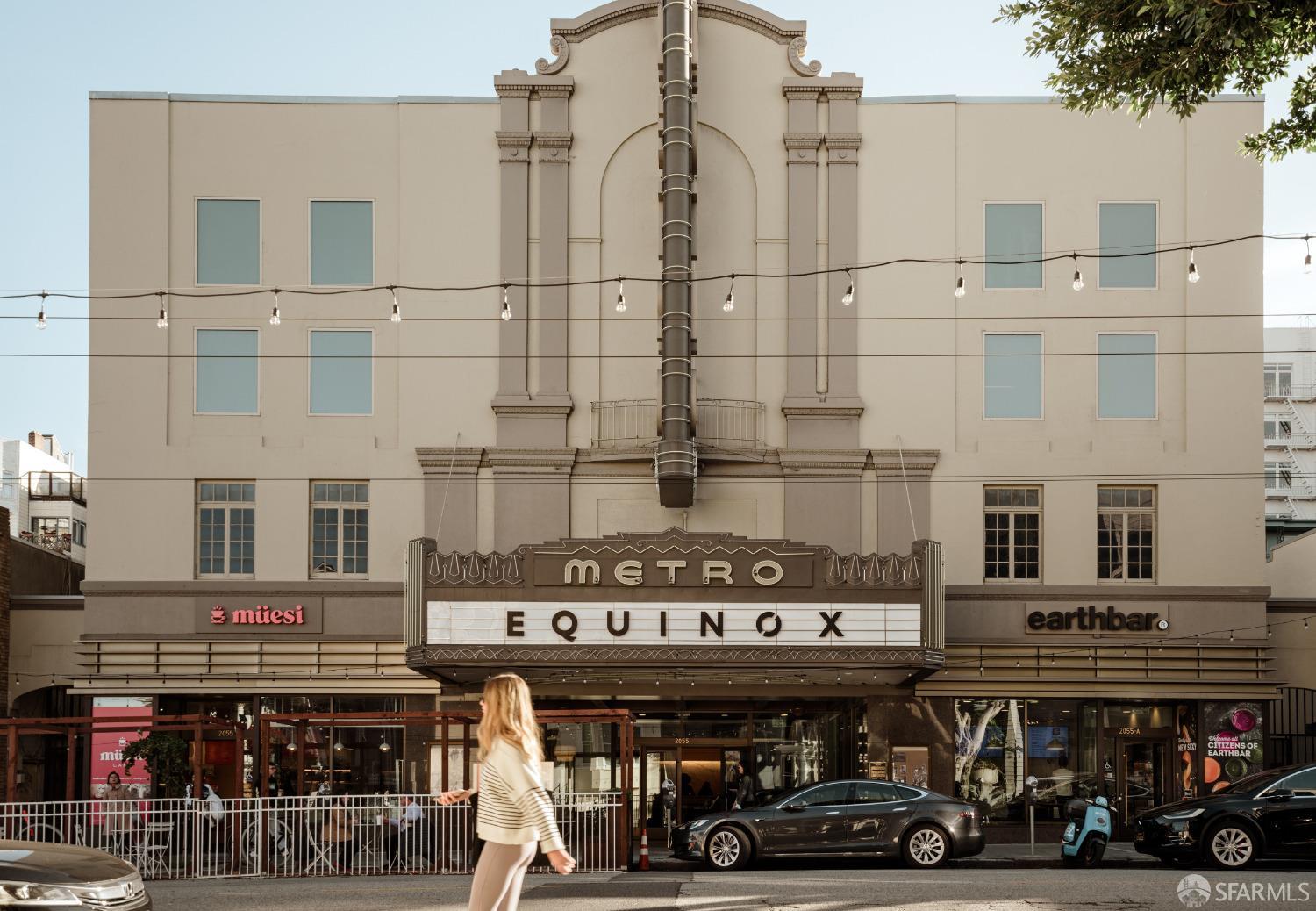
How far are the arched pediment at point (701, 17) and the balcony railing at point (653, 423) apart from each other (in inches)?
277

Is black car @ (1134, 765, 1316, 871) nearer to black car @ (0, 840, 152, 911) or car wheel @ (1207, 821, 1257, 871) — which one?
car wheel @ (1207, 821, 1257, 871)

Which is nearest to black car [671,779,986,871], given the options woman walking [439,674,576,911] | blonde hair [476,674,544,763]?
woman walking [439,674,576,911]

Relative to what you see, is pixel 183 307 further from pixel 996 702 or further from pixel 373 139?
pixel 996 702

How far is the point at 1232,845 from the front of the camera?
21.9 m

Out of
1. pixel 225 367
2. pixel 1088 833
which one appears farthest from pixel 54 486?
pixel 1088 833

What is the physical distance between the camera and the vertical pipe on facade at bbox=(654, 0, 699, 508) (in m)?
29.7

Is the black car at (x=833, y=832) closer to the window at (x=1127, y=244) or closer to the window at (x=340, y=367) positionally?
the window at (x=340, y=367)

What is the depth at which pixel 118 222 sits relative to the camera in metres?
31.8

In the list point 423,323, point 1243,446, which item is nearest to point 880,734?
point 1243,446

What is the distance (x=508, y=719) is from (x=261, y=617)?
23359 mm

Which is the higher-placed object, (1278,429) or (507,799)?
(1278,429)

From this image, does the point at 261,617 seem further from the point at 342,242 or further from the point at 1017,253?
the point at 1017,253

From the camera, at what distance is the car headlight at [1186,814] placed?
22.2 m

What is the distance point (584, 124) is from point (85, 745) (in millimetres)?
16302
